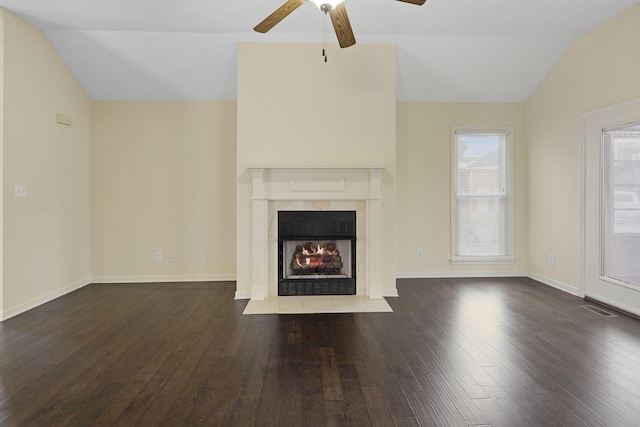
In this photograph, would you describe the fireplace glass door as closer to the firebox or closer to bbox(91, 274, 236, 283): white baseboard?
the firebox

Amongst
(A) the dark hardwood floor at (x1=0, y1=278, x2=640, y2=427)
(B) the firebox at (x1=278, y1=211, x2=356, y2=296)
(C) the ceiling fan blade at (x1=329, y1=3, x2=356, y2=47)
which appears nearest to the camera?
(A) the dark hardwood floor at (x1=0, y1=278, x2=640, y2=427)

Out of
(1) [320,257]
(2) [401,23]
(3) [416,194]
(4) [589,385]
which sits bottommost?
(4) [589,385]

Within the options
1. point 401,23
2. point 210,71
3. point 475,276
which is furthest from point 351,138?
point 475,276

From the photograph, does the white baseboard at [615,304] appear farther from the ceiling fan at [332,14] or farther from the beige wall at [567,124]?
the ceiling fan at [332,14]

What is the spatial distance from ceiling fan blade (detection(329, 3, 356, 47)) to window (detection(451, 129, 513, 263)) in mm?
2875

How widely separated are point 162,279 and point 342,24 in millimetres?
3871

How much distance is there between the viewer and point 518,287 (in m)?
4.39

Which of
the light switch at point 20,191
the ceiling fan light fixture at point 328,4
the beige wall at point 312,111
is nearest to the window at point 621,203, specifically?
the beige wall at point 312,111

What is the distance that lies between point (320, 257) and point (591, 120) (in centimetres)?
324

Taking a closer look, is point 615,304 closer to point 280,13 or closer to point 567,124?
point 567,124

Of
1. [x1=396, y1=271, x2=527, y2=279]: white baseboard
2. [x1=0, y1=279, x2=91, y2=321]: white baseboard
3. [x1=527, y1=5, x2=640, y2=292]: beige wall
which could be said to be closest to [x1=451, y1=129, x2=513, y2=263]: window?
[x1=396, y1=271, x2=527, y2=279]: white baseboard

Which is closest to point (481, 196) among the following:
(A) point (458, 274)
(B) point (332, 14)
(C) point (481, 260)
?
(C) point (481, 260)

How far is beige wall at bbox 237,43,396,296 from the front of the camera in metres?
3.99

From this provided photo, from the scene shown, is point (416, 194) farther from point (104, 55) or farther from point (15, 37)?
point (15, 37)
